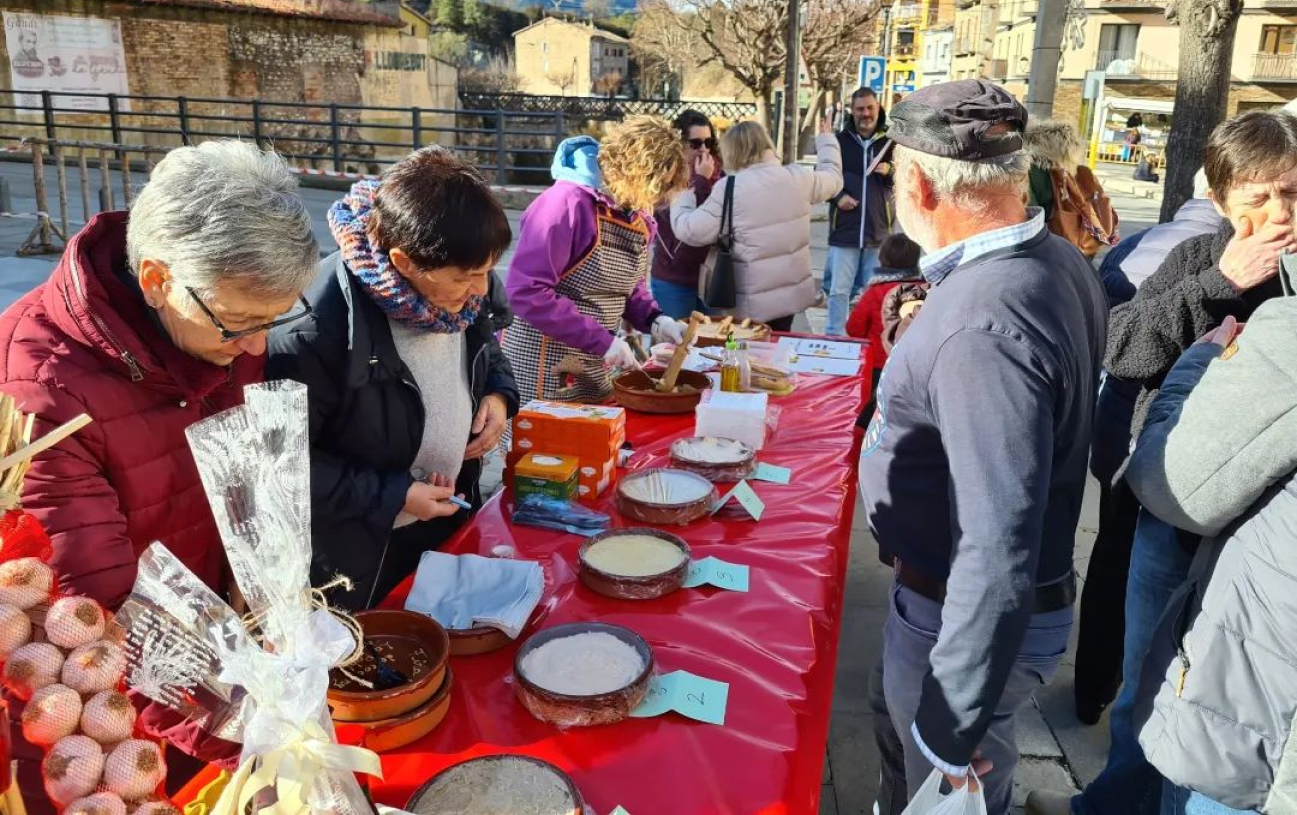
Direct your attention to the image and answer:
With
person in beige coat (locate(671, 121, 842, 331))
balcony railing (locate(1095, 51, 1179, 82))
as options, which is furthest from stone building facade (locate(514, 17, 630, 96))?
person in beige coat (locate(671, 121, 842, 331))

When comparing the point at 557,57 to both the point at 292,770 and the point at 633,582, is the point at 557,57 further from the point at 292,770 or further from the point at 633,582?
the point at 292,770

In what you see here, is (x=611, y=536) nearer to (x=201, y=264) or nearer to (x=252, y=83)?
(x=201, y=264)

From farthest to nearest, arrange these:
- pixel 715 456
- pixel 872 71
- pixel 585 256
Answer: pixel 872 71, pixel 585 256, pixel 715 456

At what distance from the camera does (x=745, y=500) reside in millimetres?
2168

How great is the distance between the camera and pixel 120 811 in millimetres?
847

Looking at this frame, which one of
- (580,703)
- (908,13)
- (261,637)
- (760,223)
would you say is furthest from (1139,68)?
(261,637)

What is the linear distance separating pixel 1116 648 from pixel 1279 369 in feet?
5.36

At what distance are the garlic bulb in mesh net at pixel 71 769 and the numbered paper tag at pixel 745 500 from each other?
149 cm

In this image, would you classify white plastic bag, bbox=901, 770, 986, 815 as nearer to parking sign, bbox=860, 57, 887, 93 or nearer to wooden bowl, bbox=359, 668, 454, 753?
wooden bowl, bbox=359, 668, 454, 753

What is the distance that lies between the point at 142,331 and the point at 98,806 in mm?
780

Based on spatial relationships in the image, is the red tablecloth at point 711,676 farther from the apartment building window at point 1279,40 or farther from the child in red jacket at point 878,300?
the apartment building window at point 1279,40

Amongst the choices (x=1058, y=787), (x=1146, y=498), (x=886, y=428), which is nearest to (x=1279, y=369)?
(x=1146, y=498)

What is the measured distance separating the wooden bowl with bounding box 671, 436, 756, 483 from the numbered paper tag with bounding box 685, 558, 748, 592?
17.5 inches

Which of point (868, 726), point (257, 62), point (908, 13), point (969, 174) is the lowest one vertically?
point (868, 726)
